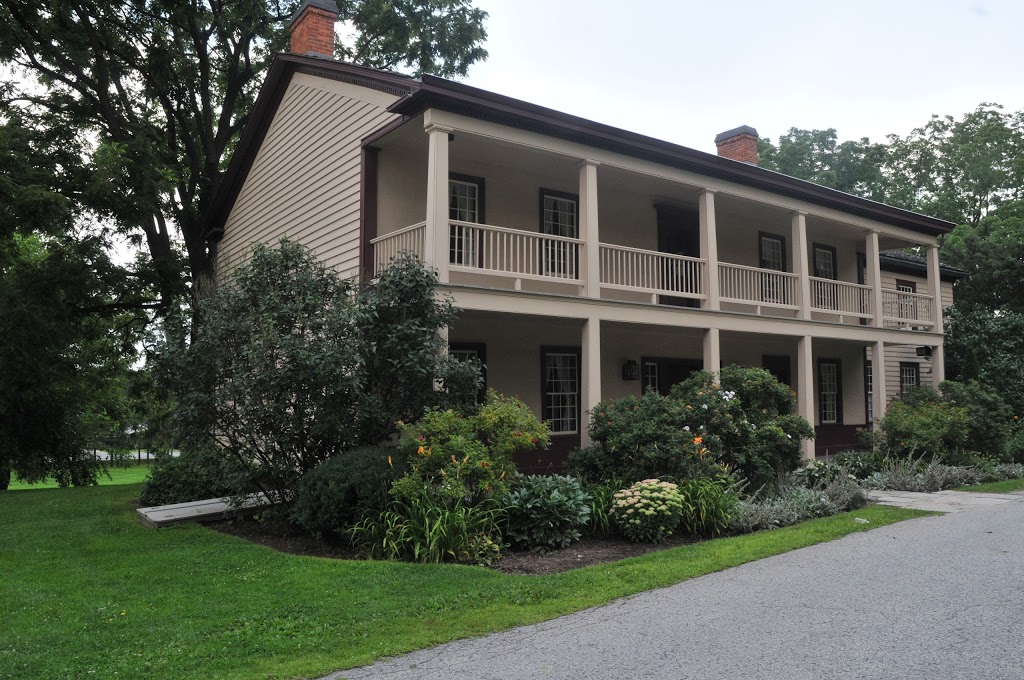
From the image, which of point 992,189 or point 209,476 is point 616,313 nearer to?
point 209,476

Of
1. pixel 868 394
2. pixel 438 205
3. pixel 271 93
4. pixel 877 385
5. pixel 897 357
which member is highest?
pixel 271 93

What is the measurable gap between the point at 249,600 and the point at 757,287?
1305cm

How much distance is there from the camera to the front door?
Result: 16.6 m

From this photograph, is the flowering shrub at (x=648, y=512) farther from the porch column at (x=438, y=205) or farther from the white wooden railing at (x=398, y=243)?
the white wooden railing at (x=398, y=243)

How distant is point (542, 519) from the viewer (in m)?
8.51

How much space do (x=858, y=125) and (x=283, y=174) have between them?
4165cm

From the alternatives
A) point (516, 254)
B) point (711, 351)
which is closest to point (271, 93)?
point (516, 254)

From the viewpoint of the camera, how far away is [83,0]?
16.2 m

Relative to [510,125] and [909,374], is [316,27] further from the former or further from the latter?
[909,374]

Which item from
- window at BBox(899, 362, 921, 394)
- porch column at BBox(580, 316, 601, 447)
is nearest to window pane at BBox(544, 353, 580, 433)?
porch column at BBox(580, 316, 601, 447)

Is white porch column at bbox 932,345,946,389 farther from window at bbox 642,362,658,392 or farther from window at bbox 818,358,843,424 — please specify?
window at bbox 642,362,658,392

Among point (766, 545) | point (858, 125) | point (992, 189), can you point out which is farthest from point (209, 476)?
point (858, 125)

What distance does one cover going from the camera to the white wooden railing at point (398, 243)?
36.1 ft

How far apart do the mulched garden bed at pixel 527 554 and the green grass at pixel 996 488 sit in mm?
6977
